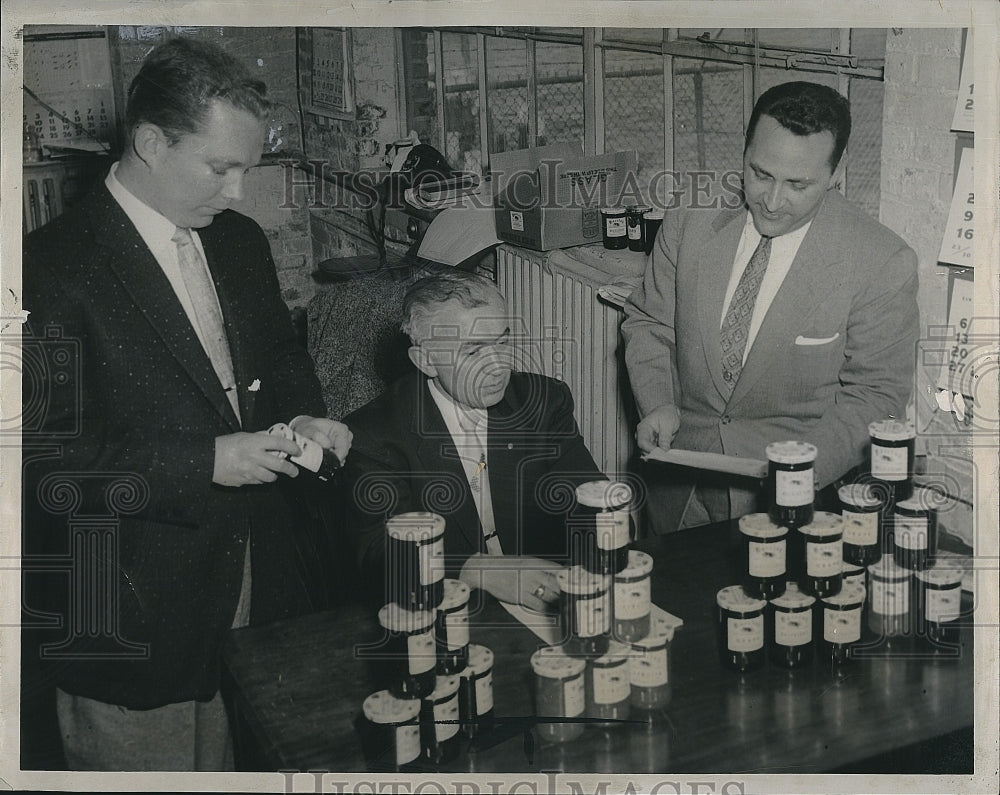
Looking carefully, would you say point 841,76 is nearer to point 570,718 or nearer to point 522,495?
point 522,495

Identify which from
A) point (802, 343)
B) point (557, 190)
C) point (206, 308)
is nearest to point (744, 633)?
point (802, 343)

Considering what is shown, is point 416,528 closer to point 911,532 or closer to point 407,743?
point 407,743

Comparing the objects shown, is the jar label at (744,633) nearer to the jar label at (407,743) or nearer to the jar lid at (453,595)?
the jar lid at (453,595)

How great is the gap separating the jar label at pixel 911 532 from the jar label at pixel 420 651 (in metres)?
0.94

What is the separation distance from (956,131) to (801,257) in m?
0.43

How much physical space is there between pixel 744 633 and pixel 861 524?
322 mm

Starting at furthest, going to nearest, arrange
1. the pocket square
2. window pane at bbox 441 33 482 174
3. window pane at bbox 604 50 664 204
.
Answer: window pane at bbox 441 33 482 174
window pane at bbox 604 50 664 204
the pocket square

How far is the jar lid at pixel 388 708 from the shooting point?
1.85 metres

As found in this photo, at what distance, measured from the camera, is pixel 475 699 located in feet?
6.37

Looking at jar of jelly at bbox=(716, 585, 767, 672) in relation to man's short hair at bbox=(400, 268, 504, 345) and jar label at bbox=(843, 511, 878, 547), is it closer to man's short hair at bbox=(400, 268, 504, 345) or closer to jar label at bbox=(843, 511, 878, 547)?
jar label at bbox=(843, 511, 878, 547)

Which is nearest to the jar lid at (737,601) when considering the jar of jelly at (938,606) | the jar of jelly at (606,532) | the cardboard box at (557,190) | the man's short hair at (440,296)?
the jar of jelly at (606,532)

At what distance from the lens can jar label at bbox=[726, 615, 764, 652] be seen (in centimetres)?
203

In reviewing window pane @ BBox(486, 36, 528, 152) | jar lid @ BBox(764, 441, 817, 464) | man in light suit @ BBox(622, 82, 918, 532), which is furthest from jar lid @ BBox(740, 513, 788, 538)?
window pane @ BBox(486, 36, 528, 152)

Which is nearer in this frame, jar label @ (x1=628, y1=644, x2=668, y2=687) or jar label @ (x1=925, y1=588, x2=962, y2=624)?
jar label @ (x1=628, y1=644, x2=668, y2=687)
